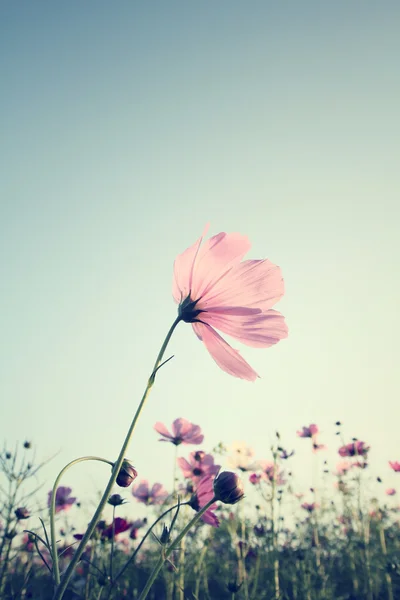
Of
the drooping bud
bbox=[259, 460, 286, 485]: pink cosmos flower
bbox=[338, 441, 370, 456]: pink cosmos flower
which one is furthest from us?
bbox=[338, 441, 370, 456]: pink cosmos flower

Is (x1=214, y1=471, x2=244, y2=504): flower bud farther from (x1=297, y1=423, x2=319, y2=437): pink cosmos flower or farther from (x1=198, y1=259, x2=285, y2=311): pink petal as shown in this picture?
(x1=297, y1=423, x2=319, y2=437): pink cosmos flower

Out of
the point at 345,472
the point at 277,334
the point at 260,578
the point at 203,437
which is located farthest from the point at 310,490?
the point at 277,334

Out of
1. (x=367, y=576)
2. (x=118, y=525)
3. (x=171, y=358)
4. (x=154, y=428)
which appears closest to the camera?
(x=171, y=358)

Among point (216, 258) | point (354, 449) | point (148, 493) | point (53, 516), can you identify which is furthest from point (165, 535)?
point (354, 449)

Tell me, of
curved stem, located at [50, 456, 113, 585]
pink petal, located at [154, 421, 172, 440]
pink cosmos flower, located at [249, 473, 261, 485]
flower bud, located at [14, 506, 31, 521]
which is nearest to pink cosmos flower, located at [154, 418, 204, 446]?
pink petal, located at [154, 421, 172, 440]

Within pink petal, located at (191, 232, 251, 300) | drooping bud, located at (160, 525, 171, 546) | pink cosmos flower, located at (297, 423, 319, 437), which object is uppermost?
pink cosmos flower, located at (297, 423, 319, 437)

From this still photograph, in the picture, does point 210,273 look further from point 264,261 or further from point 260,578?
point 260,578

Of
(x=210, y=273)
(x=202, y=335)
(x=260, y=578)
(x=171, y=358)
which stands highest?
(x=210, y=273)
